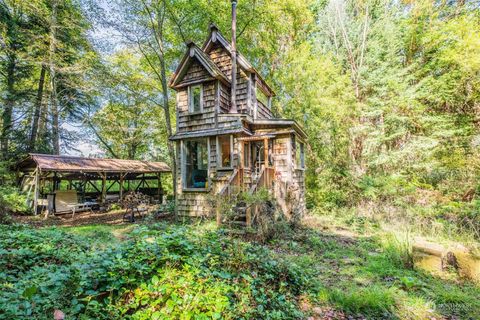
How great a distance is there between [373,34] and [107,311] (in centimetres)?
1900

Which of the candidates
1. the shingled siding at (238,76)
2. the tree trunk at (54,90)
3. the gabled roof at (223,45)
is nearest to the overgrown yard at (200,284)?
the shingled siding at (238,76)

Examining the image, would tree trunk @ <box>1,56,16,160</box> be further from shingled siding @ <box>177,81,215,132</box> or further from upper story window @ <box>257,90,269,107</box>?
upper story window @ <box>257,90,269,107</box>

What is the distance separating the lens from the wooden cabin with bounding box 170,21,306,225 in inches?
373

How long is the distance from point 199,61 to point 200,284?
32.2 feet

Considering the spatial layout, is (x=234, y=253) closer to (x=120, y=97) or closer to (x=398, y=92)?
(x=398, y=92)

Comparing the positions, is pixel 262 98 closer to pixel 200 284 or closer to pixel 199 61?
pixel 199 61

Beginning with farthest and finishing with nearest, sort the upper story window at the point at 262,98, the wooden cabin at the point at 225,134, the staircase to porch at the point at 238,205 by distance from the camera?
the upper story window at the point at 262,98 → the wooden cabin at the point at 225,134 → the staircase to porch at the point at 238,205

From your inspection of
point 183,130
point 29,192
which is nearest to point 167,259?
point 183,130

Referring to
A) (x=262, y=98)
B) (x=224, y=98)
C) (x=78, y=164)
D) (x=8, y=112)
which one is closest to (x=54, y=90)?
(x=8, y=112)

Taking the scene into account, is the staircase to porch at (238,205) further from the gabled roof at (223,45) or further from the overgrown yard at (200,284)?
the gabled roof at (223,45)

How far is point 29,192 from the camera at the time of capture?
39.5ft

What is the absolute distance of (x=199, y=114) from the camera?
34.6 ft

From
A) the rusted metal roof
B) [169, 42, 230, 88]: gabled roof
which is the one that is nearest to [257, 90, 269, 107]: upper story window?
[169, 42, 230, 88]: gabled roof

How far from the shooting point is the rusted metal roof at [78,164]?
11.3 metres
